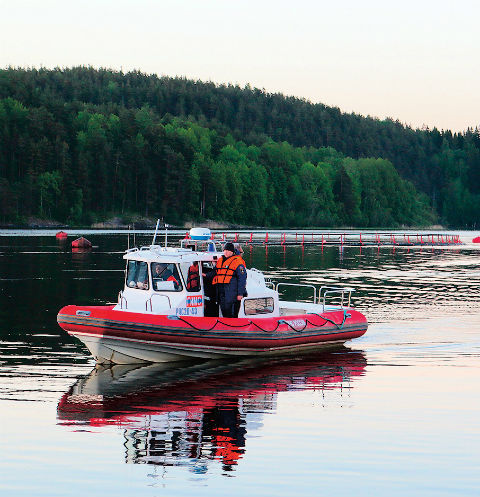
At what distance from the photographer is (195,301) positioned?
2598 centimetres

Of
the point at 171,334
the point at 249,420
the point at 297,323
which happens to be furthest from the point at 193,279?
the point at 249,420

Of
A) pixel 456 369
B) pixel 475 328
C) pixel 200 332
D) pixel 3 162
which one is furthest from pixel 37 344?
pixel 3 162

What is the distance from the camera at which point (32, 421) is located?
18.6 metres

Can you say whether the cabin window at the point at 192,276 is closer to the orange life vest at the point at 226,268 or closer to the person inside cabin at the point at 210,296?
the person inside cabin at the point at 210,296

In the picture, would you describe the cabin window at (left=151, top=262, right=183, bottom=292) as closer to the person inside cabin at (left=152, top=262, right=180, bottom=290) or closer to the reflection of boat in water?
the person inside cabin at (left=152, top=262, right=180, bottom=290)

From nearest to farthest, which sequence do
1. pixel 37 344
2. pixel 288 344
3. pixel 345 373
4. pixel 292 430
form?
1. pixel 292 430
2. pixel 345 373
3. pixel 288 344
4. pixel 37 344

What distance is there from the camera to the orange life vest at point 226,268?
25859 millimetres

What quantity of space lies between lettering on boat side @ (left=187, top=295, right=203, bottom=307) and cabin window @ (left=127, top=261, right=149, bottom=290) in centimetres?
115

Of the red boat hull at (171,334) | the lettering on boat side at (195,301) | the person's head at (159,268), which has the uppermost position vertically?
the person's head at (159,268)

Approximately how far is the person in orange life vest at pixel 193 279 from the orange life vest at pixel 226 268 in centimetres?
50

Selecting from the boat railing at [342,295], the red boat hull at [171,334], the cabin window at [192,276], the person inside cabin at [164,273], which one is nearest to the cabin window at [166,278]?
the person inside cabin at [164,273]

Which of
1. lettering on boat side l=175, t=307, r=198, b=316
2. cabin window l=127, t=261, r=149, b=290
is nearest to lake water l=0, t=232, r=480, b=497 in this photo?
lettering on boat side l=175, t=307, r=198, b=316

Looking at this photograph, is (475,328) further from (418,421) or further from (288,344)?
(418,421)

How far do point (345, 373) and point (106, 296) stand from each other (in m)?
20.6
